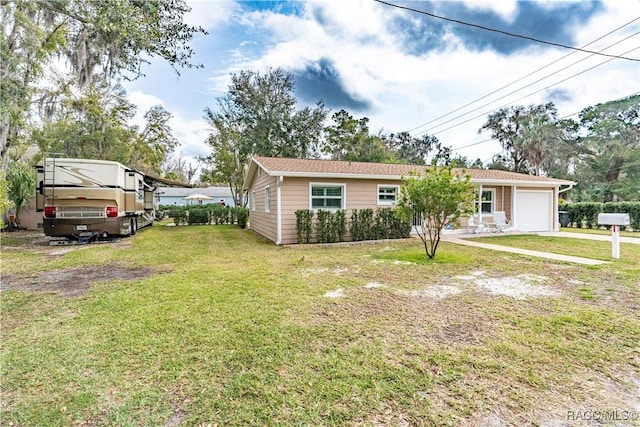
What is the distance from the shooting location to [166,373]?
2.57m

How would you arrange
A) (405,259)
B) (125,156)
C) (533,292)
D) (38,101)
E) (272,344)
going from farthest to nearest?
(125,156) < (38,101) < (405,259) < (533,292) < (272,344)

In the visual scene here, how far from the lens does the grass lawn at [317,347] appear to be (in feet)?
7.07

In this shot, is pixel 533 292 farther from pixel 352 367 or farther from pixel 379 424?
pixel 379 424

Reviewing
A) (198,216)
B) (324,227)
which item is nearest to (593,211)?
(324,227)

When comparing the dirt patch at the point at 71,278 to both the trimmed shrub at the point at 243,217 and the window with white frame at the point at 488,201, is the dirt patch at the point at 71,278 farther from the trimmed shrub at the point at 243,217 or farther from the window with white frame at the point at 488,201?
the window with white frame at the point at 488,201

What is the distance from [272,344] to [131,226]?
12.2 m

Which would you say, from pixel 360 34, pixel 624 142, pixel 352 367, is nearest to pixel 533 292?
pixel 352 367

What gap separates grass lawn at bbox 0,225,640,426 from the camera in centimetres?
215

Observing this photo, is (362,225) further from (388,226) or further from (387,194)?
(387,194)

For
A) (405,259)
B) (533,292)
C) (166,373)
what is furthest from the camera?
(405,259)

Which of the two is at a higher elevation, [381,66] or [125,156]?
[381,66]

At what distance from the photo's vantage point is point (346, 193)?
11.2 m

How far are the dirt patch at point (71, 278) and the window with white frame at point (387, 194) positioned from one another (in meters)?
8.04

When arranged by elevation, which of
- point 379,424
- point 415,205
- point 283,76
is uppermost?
point 283,76
